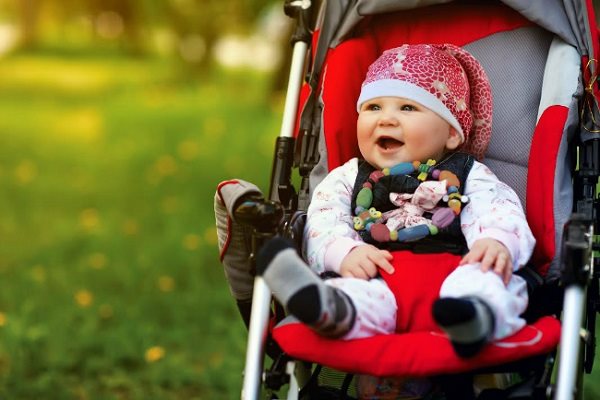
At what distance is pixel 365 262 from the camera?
7.77ft

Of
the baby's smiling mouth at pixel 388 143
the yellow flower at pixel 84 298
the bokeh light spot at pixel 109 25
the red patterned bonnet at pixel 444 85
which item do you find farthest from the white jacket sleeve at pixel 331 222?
the bokeh light spot at pixel 109 25

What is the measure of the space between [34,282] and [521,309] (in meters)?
3.43

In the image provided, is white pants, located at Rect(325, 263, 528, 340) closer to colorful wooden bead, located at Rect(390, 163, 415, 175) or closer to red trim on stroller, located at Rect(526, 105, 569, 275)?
red trim on stroller, located at Rect(526, 105, 569, 275)

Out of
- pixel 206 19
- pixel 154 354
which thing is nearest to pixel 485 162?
pixel 154 354

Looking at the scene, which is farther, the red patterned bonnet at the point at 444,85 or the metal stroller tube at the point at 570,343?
the red patterned bonnet at the point at 444,85

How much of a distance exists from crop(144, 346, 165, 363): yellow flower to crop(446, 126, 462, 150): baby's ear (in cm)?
191

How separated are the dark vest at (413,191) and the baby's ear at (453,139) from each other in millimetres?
35

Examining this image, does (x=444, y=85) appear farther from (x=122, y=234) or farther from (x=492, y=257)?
(x=122, y=234)

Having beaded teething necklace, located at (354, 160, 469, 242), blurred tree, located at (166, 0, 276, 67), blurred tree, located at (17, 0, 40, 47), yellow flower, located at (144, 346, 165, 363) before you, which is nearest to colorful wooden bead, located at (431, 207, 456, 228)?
beaded teething necklace, located at (354, 160, 469, 242)

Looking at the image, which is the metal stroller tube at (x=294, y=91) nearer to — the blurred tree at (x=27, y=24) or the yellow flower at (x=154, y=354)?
the yellow flower at (x=154, y=354)

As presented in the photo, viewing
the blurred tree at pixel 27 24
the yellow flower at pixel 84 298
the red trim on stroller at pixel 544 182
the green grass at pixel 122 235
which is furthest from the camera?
the blurred tree at pixel 27 24

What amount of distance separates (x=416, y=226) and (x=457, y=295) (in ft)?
1.17

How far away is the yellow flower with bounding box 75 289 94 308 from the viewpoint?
15.8ft

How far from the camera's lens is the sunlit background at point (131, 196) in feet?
13.4
